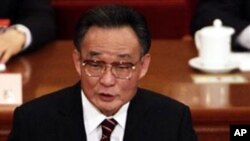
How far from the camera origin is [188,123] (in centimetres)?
174

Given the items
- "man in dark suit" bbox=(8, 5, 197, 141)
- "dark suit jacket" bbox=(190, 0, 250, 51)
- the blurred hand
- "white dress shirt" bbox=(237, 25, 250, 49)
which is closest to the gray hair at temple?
"man in dark suit" bbox=(8, 5, 197, 141)

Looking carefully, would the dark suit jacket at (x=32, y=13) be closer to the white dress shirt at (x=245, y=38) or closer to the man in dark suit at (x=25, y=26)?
the man in dark suit at (x=25, y=26)

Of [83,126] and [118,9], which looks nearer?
[118,9]

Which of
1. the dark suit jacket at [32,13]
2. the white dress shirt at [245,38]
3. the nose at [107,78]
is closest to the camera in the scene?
the nose at [107,78]

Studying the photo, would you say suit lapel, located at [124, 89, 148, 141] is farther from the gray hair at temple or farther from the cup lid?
the cup lid

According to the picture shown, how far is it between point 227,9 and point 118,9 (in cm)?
142

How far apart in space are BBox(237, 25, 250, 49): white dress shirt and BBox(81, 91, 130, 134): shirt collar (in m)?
1.00

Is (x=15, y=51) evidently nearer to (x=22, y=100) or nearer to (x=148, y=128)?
(x=22, y=100)

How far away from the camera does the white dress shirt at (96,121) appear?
1.69 metres

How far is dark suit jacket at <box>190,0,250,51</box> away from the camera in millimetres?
2832

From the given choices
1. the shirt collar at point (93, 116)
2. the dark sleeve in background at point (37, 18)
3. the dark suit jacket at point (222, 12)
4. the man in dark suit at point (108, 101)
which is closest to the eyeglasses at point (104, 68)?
the man in dark suit at point (108, 101)

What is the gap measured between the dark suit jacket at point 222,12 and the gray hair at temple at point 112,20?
1237mm

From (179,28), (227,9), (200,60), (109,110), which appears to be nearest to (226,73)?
(200,60)

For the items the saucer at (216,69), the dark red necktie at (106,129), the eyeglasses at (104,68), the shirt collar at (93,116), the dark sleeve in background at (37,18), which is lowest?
the dark red necktie at (106,129)
